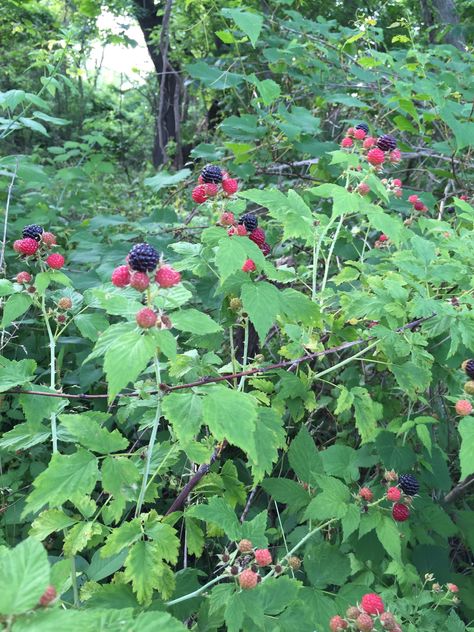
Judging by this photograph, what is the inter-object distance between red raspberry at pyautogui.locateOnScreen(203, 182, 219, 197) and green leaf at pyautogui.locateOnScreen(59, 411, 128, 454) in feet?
2.26

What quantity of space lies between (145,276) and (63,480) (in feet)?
1.41

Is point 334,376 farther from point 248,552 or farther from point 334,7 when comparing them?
point 334,7

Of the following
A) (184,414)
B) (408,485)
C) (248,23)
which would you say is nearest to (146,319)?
(184,414)

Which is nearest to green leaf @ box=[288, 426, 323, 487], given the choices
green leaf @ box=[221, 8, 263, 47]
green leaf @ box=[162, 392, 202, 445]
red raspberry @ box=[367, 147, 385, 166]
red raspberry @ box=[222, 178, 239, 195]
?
green leaf @ box=[162, 392, 202, 445]

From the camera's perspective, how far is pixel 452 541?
2.14 meters

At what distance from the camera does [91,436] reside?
1.07m

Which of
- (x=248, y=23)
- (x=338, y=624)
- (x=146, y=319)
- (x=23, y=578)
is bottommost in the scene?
(x=338, y=624)

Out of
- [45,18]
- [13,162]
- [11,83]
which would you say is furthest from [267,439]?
[11,83]

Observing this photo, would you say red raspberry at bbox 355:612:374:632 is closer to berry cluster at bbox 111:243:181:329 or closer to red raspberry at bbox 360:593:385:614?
red raspberry at bbox 360:593:385:614

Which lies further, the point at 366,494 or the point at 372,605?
the point at 366,494

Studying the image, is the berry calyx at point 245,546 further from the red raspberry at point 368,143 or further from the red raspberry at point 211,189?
the red raspberry at point 368,143

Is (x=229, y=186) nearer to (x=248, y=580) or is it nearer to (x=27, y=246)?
(x=27, y=246)

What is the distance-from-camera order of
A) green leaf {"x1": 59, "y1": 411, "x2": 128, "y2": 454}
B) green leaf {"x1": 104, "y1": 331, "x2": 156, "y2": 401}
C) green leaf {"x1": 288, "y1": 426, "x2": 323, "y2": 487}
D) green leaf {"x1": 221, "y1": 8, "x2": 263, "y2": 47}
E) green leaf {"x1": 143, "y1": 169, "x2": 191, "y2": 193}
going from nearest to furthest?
green leaf {"x1": 104, "y1": 331, "x2": 156, "y2": 401}
green leaf {"x1": 59, "y1": 411, "x2": 128, "y2": 454}
green leaf {"x1": 288, "y1": 426, "x2": 323, "y2": 487}
green leaf {"x1": 221, "y1": 8, "x2": 263, "y2": 47}
green leaf {"x1": 143, "y1": 169, "x2": 191, "y2": 193}

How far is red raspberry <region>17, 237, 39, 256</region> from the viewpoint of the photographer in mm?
1396
